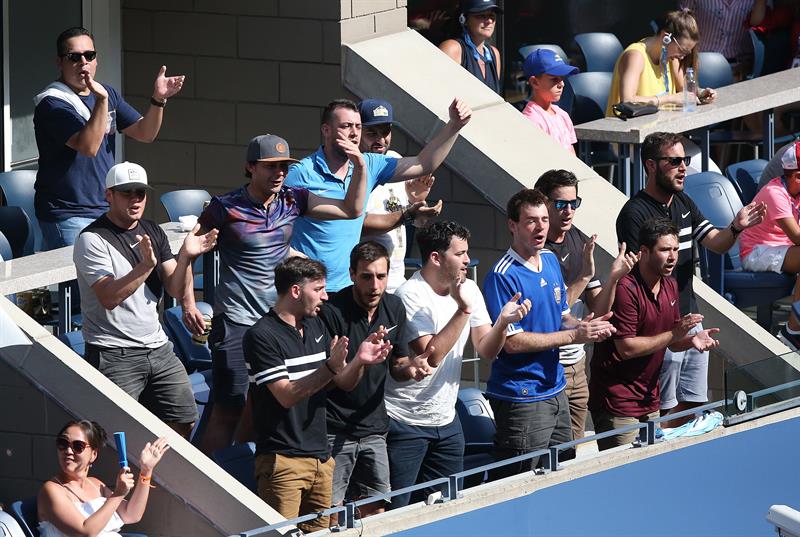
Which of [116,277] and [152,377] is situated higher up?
[116,277]

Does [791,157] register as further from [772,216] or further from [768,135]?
[768,135]

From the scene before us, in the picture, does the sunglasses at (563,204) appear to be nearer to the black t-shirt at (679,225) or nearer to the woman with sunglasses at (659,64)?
the black t-shirt at (679,225)

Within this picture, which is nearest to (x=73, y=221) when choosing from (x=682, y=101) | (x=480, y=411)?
(x=480, y=411)

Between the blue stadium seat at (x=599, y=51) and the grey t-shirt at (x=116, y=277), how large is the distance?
6.99 m

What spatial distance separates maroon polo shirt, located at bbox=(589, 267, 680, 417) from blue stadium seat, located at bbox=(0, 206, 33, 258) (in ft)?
11.4

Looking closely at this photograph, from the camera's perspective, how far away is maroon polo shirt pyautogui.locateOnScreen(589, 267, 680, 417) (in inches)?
335

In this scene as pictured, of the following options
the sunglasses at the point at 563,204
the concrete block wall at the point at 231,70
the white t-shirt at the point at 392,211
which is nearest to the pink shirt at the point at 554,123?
the concrete block wall at the point at 231,70

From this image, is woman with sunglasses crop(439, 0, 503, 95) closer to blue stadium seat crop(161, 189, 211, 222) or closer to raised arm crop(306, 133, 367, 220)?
blue stadium seat crop(161, 189, 211, 222)

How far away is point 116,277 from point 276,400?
1012 mm

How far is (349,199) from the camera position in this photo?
27.1 ft

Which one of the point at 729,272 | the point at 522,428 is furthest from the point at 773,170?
the point at 522,428

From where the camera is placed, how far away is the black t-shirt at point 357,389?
25.1 ft

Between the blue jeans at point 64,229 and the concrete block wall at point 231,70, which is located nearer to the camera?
the blue jeans at point 64,229

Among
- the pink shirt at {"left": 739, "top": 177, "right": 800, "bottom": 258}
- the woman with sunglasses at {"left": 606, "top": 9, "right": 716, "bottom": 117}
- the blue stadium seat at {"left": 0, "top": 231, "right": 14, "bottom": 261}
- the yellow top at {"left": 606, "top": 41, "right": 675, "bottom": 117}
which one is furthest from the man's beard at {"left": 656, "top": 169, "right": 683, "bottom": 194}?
the blue stadium seat at {"left": 0, "top": 231, "right": 14, "bottom": 261}
